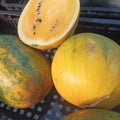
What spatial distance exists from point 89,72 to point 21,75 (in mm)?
210

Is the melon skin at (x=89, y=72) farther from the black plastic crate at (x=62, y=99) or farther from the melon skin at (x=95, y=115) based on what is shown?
the black plastic crate at (x=62, y=99)

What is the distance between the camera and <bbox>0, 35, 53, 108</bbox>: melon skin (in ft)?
2.84

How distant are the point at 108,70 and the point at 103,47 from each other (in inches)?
2.7

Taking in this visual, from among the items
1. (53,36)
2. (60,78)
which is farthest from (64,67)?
(53,36)

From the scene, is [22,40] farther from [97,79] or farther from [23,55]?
[97,79]

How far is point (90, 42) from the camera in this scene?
0.82 m

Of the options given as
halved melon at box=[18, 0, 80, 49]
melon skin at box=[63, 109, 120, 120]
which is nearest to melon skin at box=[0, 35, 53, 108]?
halved melon at box=[18, 0, 80, 49]

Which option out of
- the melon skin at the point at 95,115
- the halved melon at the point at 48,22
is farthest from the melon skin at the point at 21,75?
the melon skin at the point at 95,115

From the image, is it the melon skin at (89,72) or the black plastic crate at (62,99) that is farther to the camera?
the black plastic crate at (62,99)

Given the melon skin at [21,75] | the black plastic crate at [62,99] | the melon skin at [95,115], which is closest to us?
the melon skin at [95,115]

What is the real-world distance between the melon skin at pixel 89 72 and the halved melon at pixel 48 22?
10cm

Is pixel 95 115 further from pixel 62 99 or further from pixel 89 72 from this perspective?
pixel 62 99

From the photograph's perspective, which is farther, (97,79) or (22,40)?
(22,40)

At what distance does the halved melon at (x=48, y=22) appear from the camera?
91cm
